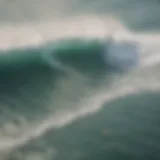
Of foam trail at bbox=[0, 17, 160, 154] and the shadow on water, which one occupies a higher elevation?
foam trail at bbox=[0, 17, 160, 154]

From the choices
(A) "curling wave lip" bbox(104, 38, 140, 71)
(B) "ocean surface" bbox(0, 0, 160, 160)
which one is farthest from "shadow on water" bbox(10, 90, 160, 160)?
(A) "curling wave lip" bbox(104, 38, 140, 71)

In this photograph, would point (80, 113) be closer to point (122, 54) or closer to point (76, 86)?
point (76, 86)

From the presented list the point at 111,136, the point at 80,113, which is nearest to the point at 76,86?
the point at 80,113

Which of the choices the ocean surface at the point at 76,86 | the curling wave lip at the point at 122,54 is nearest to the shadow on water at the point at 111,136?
the ocean surface at the point at 76,86

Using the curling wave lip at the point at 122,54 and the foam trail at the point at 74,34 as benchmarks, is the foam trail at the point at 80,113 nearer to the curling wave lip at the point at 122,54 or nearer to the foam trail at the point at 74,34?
the foam trail at the point at 74,34

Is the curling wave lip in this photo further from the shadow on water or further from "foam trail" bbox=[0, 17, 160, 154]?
the shadow on water

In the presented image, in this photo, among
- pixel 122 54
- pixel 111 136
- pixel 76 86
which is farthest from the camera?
pixel 122 54

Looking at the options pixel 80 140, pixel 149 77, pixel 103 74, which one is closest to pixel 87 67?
pixel 103 74

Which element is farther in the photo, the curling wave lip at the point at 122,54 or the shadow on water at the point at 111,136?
the curling wave lip at the point at 122,54
